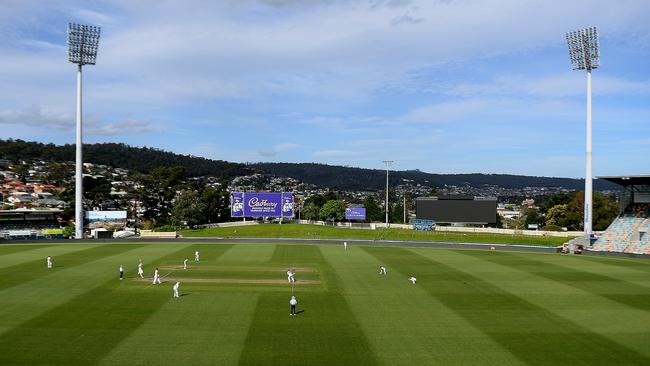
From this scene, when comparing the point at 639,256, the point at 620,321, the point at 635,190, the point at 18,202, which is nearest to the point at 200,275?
the point at 620,321

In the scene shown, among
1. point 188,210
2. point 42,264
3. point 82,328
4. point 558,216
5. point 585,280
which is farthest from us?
point 558,216

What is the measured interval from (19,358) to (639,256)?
64.5 m

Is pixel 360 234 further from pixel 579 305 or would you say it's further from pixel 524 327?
pixel 524 327

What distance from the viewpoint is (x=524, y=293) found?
3694cm

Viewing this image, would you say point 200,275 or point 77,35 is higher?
point 77,35

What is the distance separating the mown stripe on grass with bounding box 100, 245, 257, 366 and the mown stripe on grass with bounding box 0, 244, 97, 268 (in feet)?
78.6

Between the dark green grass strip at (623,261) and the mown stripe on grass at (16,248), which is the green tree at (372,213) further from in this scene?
the mown stripe on grass at (16,248)

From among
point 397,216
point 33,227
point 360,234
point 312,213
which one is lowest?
point 33,227

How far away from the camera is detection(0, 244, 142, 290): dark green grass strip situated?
3984 cm

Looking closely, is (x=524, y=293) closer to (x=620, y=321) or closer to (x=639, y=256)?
(x=620, y=321)

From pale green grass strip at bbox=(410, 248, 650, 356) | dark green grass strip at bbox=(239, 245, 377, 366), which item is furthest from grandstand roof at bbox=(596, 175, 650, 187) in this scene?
dark green grass strip at bbox=(239, 245, 377, 366)

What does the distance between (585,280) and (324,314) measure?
25.4m

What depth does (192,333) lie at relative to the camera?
1006 inches

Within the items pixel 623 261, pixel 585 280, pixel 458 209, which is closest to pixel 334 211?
pixel 458 209
